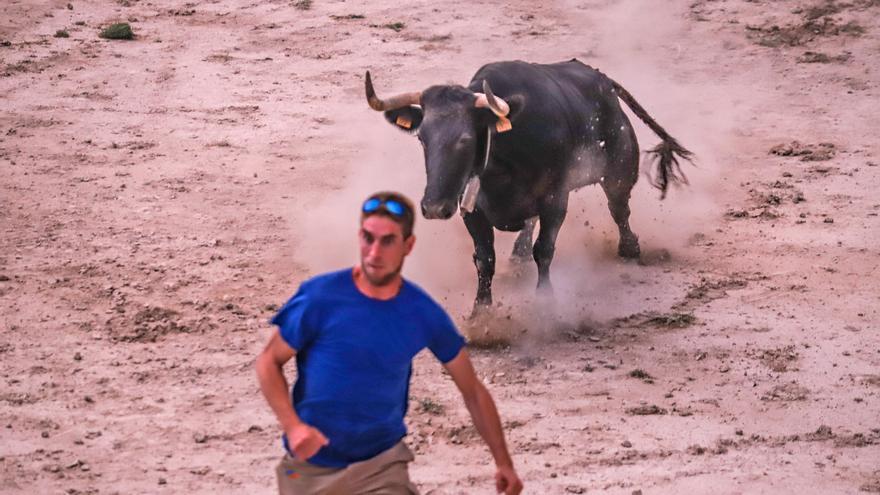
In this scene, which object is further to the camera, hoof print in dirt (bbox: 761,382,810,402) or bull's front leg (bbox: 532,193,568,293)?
bull's front leg (bbox: 532,193,568,293)

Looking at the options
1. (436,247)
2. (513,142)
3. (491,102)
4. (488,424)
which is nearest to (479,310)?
(513,142)

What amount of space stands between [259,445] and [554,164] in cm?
329

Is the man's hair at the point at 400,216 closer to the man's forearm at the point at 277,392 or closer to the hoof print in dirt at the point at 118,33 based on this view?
the man's forearm at the point at 277,392

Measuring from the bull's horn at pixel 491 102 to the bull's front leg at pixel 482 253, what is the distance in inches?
39.7

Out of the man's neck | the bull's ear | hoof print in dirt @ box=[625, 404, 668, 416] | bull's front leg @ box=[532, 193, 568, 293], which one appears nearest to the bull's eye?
the bull's ear

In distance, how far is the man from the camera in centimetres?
467

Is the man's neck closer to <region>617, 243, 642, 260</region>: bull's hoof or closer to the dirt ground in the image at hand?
Answer: the dirt ground

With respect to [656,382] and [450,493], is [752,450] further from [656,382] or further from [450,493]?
[450,493]

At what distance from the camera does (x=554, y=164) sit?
979cm

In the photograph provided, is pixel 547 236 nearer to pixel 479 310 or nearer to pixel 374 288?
pixel 479 310

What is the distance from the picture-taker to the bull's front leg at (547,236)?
388 inches

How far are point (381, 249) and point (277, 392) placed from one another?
61 cm

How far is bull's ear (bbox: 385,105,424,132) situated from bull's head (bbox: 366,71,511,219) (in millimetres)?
72

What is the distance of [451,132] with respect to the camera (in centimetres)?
895
